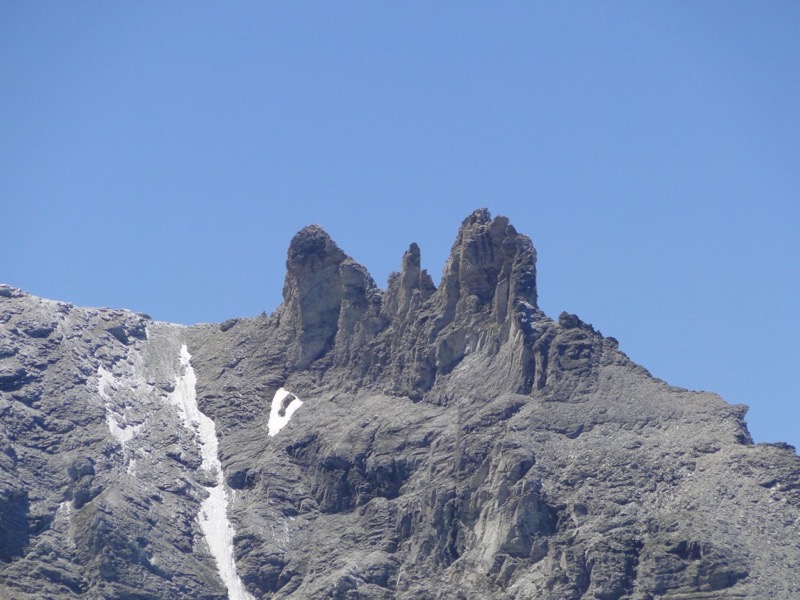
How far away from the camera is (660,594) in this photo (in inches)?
7844

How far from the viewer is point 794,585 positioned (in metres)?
196

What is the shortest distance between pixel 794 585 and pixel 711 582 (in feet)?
23.2

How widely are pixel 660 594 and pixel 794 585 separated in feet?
38.0

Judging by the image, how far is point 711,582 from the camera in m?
198

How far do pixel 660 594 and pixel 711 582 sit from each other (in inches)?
181
